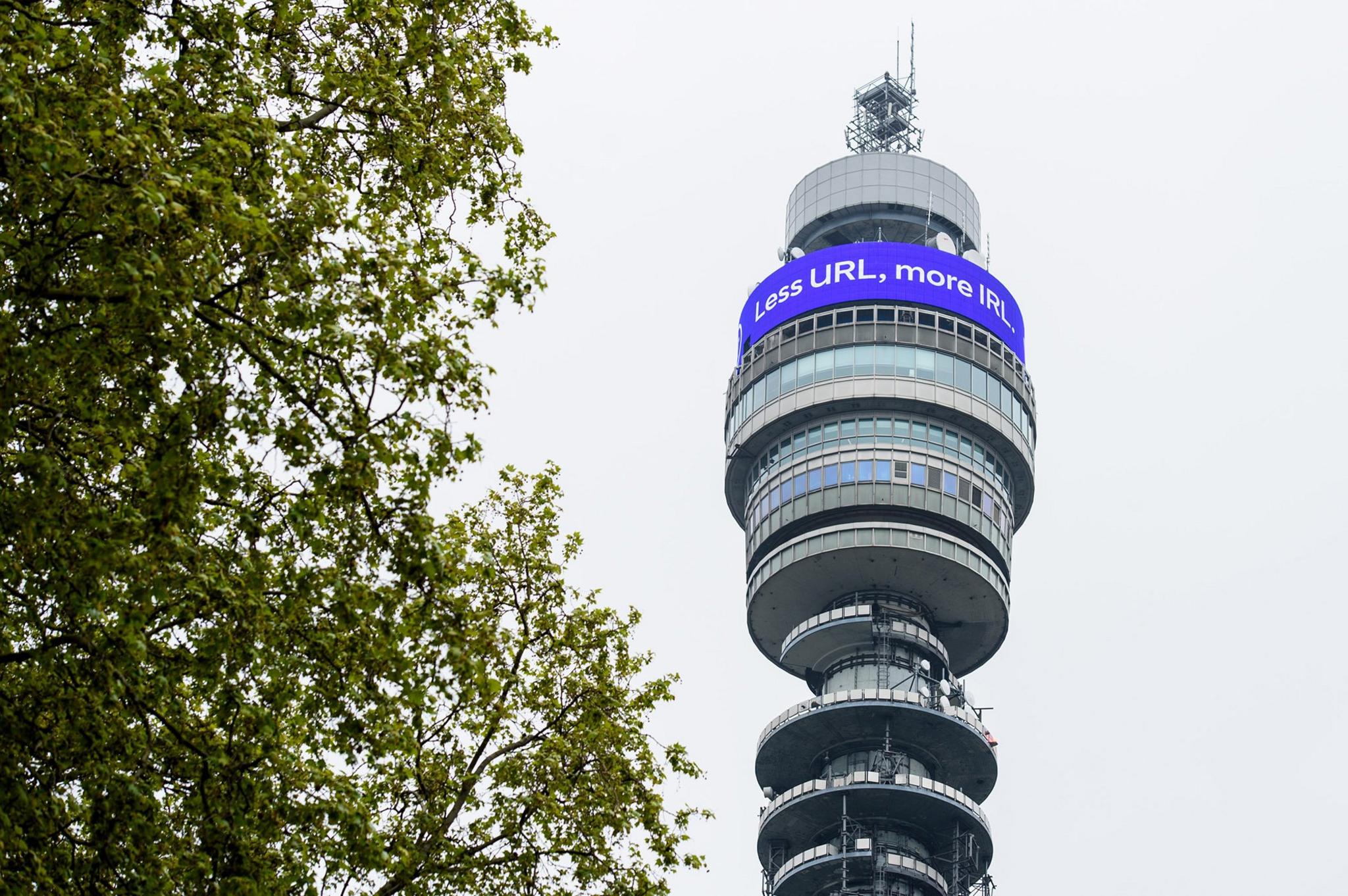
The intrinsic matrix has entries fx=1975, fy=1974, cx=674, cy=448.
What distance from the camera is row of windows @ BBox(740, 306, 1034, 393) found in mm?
124438

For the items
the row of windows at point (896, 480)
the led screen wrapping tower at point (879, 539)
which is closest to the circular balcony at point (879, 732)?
the led screen wrapping tower at point (879, 539)

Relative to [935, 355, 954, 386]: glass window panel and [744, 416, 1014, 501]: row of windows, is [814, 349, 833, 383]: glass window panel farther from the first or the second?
[935, 355, 954, 386]: glass window panel

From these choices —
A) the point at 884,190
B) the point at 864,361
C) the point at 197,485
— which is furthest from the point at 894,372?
the point at 197,485

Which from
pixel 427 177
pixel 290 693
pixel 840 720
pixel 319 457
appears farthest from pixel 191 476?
pixel 840 720

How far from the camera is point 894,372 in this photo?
403ft

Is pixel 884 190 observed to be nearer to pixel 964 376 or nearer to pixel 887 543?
pixel 964 376

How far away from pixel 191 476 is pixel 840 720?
333 ft

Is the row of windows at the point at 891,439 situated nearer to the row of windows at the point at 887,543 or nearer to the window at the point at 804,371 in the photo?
the window at the point at 804,371

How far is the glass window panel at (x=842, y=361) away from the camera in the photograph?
123812 millimetres

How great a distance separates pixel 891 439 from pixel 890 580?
28.4 ft

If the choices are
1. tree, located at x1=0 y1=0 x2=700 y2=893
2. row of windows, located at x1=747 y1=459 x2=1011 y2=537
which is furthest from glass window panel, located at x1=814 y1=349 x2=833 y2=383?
tree, located at x1=0 y1=0 x2=700 y2=893

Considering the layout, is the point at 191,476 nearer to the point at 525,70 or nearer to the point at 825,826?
the point at 525,70

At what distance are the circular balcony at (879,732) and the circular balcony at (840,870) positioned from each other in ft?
22.9

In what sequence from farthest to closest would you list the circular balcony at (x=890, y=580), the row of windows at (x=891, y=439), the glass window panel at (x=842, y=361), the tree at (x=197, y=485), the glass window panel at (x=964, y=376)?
the glass window panel at (x=842, y=361), the glass window panel at (x=964, y=376), the row of windows at (x=891, y=439), the circular balcony at (x=890, y=580), the tree at (x=197, y=485)
